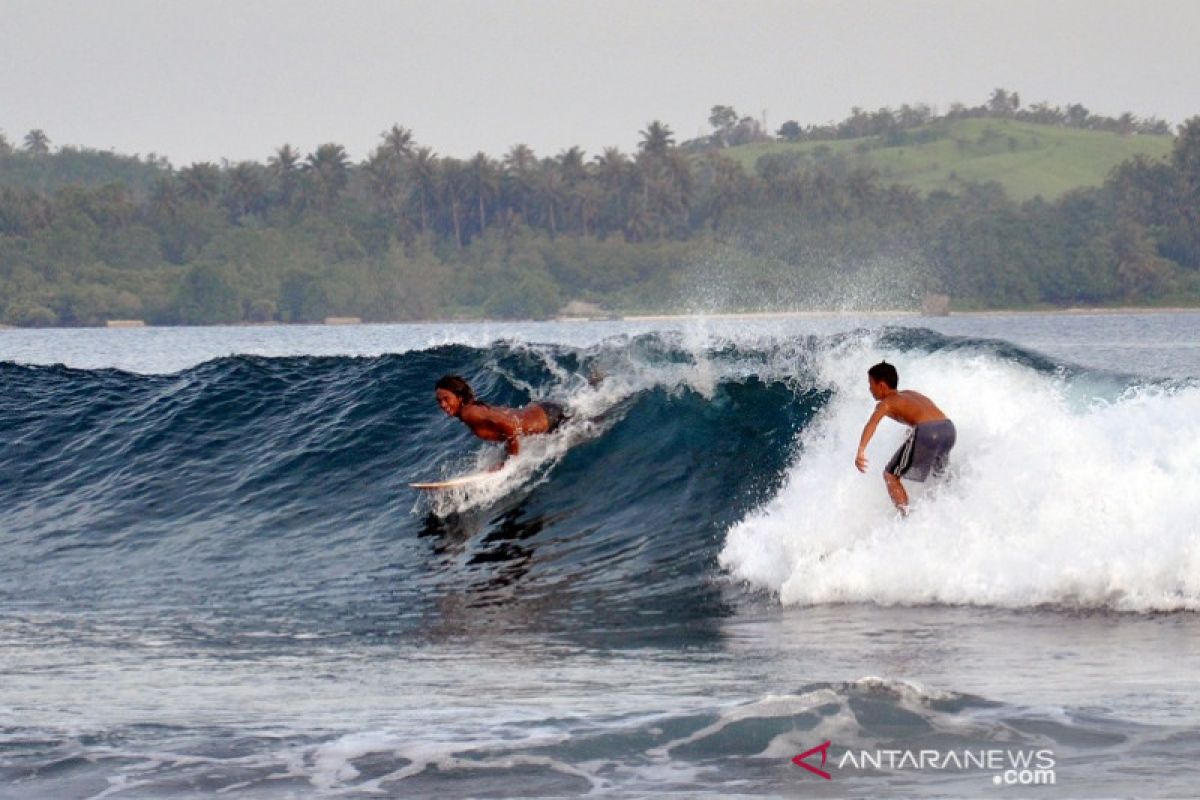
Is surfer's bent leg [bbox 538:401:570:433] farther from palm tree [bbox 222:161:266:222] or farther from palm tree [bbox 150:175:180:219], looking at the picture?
palm tree [bbox 222:161:266:222]

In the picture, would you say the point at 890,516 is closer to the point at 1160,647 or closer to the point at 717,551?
the point at 717,551

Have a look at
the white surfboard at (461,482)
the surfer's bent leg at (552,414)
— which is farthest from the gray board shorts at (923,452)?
the surfer's bent leg at (552,414)

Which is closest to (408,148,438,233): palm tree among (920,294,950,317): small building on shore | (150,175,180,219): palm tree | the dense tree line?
the dense tree line

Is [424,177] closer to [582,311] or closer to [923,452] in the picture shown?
[582,311]

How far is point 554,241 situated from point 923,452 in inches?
6712

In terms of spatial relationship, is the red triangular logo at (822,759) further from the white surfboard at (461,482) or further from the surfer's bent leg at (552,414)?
the surfer's bent leg at (552,414)

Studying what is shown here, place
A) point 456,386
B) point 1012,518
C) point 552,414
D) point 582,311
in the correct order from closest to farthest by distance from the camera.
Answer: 1. point 1012,518
2. point 456,386
3. point 552,414
4. point 582,311

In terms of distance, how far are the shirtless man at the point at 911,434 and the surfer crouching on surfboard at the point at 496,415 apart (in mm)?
4054

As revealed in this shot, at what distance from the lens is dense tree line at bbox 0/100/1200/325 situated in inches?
6324

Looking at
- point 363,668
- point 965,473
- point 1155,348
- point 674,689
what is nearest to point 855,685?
point 674,689

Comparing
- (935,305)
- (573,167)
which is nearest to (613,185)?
(573,167)

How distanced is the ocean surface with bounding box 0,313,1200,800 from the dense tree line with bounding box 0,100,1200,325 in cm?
13667

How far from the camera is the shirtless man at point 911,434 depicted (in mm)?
13211

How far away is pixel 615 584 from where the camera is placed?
13758 millimetres
